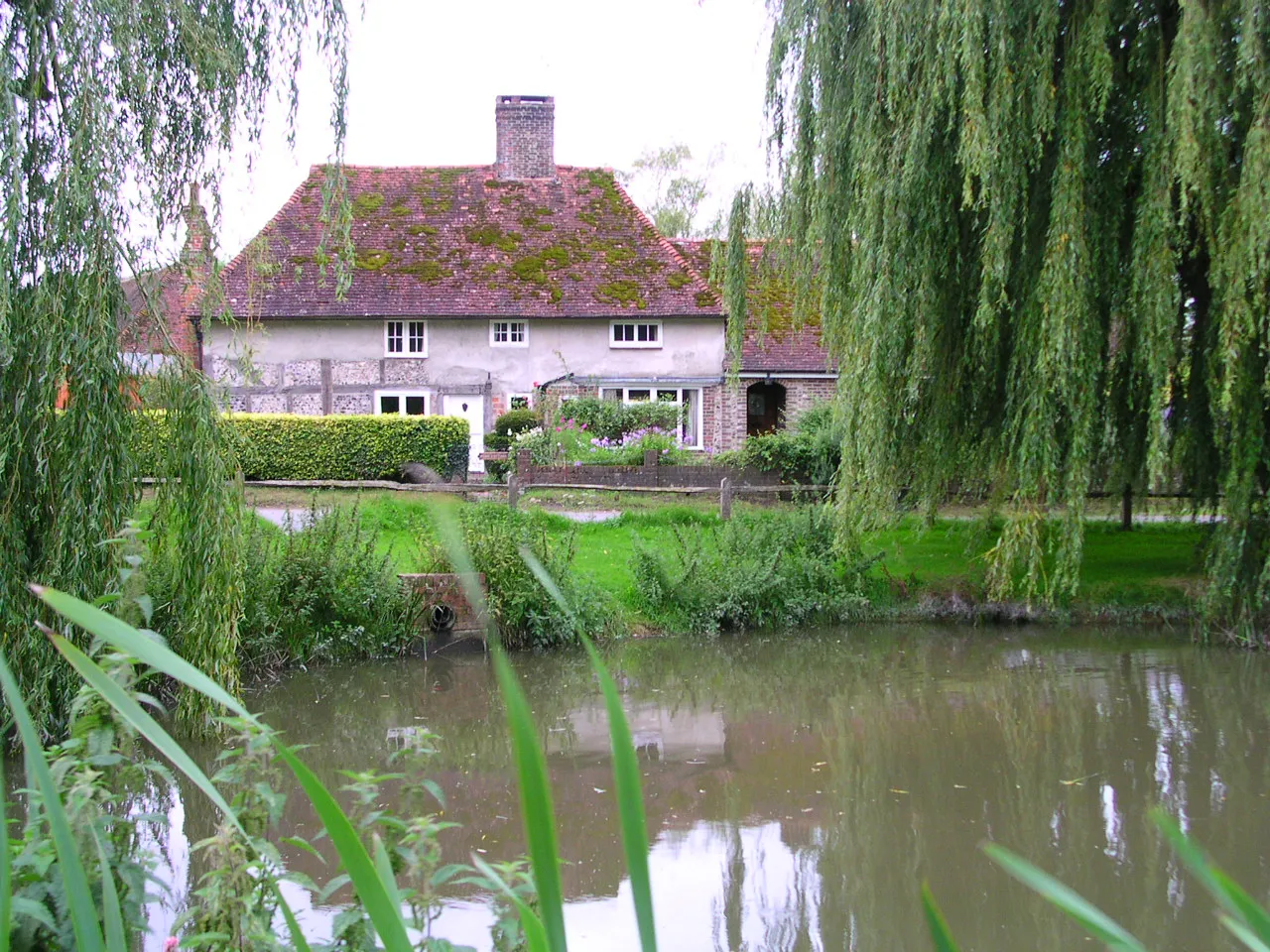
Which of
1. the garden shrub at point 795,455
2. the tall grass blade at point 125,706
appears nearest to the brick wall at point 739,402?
the garden shrub at point 795,455

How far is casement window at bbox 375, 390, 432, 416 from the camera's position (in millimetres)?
23672

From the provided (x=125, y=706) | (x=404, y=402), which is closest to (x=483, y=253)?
(x=404, y=402)

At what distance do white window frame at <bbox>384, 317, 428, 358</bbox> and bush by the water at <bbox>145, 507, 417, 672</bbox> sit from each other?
13633 mm

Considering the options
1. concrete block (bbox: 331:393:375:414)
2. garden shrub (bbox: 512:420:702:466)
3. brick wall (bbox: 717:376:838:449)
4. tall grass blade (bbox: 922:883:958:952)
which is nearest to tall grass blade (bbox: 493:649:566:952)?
tall grass blade (bbox: 922:883:958:952)

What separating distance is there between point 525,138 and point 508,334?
5400 millimetres

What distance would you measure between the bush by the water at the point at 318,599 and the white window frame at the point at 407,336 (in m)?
13.6

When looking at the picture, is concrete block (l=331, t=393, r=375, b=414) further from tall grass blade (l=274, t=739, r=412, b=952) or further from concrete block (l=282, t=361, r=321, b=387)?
tall grass blade (l=274, t=739, r=412, b=952)

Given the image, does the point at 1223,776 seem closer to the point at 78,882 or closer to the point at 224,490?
the point at 224,490

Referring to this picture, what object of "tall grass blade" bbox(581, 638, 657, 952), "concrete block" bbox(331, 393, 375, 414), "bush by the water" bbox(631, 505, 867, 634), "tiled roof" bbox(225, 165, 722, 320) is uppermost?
"tiled roof" bbox(225, 165, 722, 320)

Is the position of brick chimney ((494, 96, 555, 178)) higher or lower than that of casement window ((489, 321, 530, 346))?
higher

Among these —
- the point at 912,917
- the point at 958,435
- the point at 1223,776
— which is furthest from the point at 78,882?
the point at 958,435

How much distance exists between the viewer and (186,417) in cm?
648

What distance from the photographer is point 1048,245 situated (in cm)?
873

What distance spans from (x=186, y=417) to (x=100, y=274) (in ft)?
3.34
